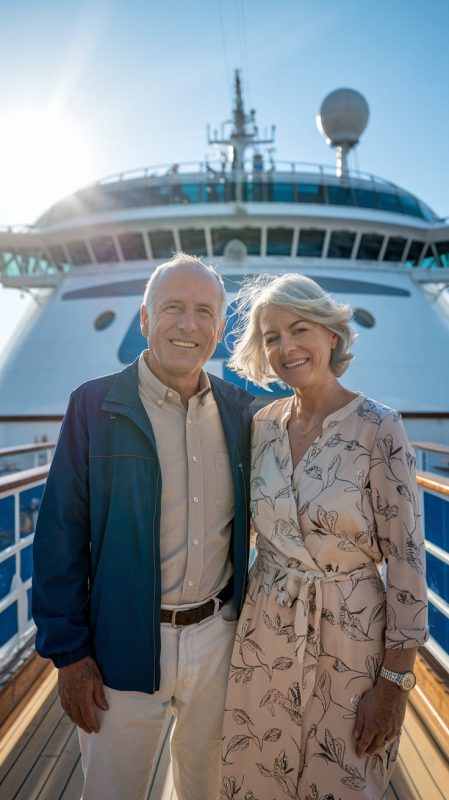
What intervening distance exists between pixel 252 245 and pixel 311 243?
1.19 meters

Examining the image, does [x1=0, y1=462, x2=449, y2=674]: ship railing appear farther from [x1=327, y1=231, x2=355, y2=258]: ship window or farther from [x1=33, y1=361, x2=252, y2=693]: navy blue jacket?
[x1=327, y1=231, x2=355, y2=258]: ship window

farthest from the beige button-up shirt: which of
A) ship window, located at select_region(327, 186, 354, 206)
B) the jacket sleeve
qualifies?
ship window, located at select_region(327, 186, 354, 206)

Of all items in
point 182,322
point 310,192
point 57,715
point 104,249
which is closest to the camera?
point 182,322

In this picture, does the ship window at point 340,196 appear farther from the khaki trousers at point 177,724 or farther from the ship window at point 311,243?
the khaki trousers at point 177,724

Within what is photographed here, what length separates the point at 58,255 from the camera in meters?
12.2

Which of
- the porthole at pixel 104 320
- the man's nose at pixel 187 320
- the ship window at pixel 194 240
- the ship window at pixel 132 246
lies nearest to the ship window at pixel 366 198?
the ship window at pixel 194 240

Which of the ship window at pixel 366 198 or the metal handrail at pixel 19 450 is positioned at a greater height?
the ship window at pixel 366 198

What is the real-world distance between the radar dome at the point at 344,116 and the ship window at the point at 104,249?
6989 millimetres

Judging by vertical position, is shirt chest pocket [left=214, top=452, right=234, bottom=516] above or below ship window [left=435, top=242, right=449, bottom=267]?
below

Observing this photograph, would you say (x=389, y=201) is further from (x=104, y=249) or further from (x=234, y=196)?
(x=104, y=249)

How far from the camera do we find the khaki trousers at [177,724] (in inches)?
70.9

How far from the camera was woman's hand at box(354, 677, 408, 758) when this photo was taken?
5.54 feet

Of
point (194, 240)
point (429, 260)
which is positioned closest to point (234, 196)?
point (194, 240)

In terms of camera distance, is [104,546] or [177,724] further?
[177,724]
